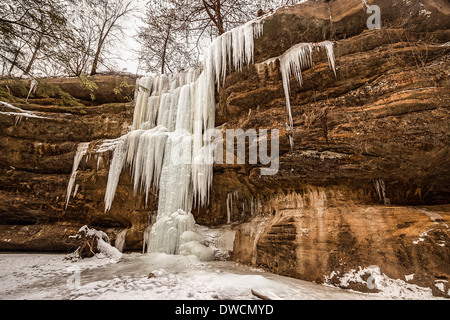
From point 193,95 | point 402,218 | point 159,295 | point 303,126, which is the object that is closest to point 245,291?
point 159,295

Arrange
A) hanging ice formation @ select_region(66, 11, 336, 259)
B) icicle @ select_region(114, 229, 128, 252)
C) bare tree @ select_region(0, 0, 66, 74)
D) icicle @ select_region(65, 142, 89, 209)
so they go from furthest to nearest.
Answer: icicle @ select_region(65, 142, 89, 209) → icicle @ select_region(114, 229, 128, 252) → hanging ice formation @ select_region(66, 11, 336, 259) → bare tree @ select_region(0, 0, 66, 74)

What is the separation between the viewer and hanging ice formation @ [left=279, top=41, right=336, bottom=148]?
4441 mm

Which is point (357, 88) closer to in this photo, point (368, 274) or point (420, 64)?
point (420, 64)

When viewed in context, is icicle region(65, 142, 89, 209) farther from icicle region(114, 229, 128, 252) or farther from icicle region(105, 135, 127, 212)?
icicle region(114, 229, 128, 252)

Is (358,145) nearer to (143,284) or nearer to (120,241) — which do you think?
(143,284)

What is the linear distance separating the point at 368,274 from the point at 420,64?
12.4ft

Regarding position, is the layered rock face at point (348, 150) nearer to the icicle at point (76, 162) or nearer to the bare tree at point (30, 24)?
the icicle at point (76, 162)

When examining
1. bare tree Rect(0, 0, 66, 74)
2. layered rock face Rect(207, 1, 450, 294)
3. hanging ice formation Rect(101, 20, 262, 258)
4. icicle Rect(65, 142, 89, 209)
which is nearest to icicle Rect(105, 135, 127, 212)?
hanging ice formation Rect(101, 20, 262, 258)

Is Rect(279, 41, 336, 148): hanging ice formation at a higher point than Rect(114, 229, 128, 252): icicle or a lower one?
higher

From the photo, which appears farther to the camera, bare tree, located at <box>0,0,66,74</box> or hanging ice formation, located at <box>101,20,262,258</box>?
hanging ice formation, located at <box>101,20,262,258</box>

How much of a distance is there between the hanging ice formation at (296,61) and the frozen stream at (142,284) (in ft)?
9.15

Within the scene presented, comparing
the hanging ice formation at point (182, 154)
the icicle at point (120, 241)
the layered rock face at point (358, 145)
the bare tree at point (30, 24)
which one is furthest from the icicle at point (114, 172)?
the layered rock face at point (358, 145)

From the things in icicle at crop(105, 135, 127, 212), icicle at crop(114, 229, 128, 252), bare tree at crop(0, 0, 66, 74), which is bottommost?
icicle at crop(114, 229, 128, 252)

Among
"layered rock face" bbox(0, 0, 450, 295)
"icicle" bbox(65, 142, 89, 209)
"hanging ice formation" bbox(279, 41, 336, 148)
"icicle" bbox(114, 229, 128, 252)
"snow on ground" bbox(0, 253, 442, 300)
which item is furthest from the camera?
"icicle" bbox(65, 142, 89, 209)
